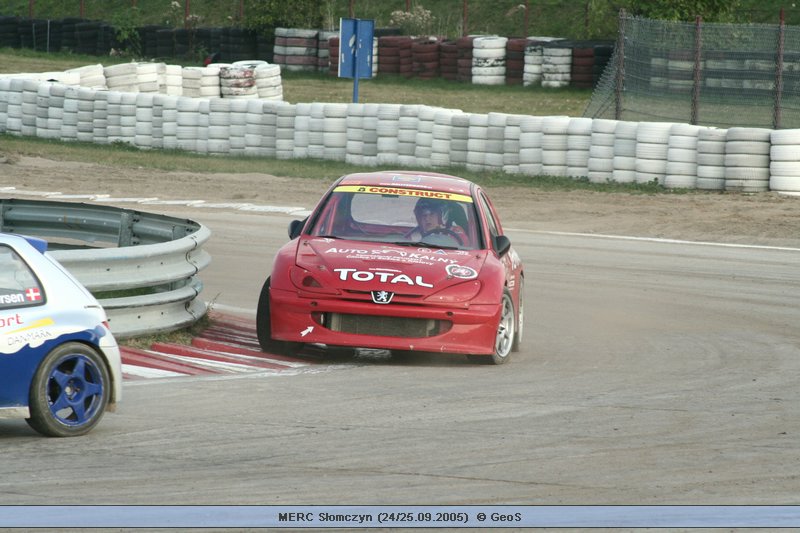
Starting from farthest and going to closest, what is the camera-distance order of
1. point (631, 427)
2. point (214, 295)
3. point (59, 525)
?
1. point (214, 295)
2. point (631, 427)
3. point (59, 525)

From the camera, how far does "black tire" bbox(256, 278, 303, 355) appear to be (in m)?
10.8

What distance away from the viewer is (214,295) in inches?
554

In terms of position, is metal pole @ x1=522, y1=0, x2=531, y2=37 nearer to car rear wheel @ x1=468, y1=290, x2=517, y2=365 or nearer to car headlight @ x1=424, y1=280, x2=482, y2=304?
car rear wheel @ x1=468, y1=290, x2=517, y2=365

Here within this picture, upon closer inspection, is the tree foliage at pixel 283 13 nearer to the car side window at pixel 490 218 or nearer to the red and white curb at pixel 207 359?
the car side window at pixel 490 218

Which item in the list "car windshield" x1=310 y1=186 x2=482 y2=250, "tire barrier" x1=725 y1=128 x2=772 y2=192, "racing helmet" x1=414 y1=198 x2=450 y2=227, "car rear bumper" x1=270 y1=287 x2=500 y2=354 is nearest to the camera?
"car rear bumper" x1=270 y1=287 x2=500 y2=354

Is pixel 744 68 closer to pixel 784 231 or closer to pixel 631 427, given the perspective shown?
pixel 784 231

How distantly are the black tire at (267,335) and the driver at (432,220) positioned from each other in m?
1.31

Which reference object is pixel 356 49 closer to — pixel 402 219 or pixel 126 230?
pixel 126 230

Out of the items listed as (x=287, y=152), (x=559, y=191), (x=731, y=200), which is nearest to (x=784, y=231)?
(x=731, y=200)

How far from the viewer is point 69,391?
7.69 metres

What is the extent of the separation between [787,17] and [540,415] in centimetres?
3714

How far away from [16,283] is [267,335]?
335 centimetres

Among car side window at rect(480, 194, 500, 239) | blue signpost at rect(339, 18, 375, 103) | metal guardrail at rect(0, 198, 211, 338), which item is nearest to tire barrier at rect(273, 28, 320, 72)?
blue signpost at rect(339, 18, 375, 103)

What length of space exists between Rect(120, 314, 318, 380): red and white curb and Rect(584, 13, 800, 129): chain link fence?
1515 centimetres
